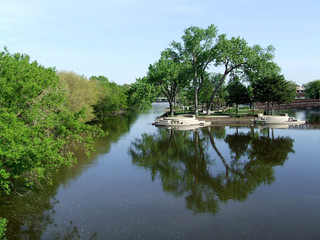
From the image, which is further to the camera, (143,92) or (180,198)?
(143,92)

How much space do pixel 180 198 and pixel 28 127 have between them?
11431 mm

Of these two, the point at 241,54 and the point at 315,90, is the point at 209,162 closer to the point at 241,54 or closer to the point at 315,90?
the point at 241,54

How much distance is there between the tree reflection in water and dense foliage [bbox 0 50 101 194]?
8683 mm

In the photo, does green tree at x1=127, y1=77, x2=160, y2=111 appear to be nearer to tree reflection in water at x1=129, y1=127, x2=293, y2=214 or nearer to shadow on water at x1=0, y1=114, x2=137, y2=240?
tree reflection in water at x1=129, y1=127, x2=293, y2=214

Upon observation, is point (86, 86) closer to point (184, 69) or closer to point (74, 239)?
point (184, 69)

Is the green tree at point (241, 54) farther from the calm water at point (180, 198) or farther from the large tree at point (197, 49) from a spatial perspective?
the calm water at point (180, 198)

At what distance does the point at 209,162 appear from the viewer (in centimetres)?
3027

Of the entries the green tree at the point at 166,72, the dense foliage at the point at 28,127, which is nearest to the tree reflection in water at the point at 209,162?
the dense foliage at the point at 28,127

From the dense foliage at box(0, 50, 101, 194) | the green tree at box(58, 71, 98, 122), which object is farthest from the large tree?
the dense foliage at box(0, 50, 101, 194)

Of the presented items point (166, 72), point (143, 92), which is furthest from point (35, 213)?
point (166, 72)

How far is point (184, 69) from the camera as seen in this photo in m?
71.3

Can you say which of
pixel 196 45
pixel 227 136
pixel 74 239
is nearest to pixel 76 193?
pixel 74 239

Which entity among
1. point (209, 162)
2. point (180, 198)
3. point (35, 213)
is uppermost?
point (209, 162)

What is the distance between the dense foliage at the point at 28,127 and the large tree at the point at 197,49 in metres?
48.4
